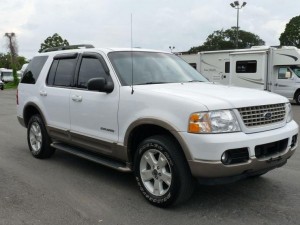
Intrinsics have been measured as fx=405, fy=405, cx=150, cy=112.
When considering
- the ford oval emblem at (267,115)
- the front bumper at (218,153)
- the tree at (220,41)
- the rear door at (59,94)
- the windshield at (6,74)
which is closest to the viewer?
the front bumper at (218,153)

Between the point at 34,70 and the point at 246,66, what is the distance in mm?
15466

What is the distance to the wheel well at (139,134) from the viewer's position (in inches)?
184

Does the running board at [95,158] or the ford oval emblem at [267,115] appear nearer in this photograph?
the ford oval emblem at [267,115]

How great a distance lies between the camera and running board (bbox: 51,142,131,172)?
5027mm

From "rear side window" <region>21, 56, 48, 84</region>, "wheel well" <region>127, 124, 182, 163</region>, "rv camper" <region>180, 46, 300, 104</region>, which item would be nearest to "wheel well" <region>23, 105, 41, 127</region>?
"rear side window" <region>21, 56, 48, 84</region>

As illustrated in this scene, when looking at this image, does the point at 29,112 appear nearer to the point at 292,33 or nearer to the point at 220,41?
the point at 292,33

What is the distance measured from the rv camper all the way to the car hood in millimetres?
13958

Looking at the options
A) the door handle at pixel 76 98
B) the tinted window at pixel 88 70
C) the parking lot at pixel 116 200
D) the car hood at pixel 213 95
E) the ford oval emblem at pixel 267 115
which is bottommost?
the parking lot at pixel 116 200

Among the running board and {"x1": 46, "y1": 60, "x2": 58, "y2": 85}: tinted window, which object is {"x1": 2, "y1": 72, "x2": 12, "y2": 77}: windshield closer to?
{"x1": 46, "y1": 60, "x2": 58, "y2": 85}: tinted window

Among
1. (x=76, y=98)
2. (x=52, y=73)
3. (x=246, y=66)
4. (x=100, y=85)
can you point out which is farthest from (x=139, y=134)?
→ (x=246, y=66)

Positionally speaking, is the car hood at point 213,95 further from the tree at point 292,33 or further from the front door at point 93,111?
the tree at point 292,33

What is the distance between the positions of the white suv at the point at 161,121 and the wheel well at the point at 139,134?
0.04 feet

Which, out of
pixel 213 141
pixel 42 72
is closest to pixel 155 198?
pixel 213 141

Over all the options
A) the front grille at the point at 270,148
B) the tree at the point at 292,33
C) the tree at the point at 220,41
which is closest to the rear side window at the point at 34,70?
the front grille at the point at 270,148
